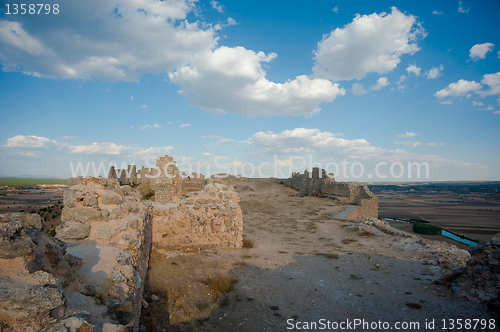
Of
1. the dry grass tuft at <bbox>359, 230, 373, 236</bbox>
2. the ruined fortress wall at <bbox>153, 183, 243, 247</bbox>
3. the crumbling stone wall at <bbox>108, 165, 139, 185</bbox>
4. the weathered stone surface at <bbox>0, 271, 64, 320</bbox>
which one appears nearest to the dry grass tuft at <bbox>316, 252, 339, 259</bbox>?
the ruined fortress wall at <bbox>153, 183, 243, 247</bbox>

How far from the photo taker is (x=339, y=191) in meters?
23.9

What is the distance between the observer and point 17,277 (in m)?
1.88

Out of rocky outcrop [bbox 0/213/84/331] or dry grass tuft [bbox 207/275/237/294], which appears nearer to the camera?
rocky outcrop [bbox 0/213/84/331]

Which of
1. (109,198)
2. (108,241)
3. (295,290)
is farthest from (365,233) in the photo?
(109,198)

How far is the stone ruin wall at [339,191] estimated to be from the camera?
19.6m

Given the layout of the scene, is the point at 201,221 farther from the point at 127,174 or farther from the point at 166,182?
the point at 127,174

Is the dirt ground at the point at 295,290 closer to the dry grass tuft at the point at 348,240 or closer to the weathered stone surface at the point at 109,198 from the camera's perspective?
the dry grass tuft at the point at 348,240

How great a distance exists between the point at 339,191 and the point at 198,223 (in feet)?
63.3

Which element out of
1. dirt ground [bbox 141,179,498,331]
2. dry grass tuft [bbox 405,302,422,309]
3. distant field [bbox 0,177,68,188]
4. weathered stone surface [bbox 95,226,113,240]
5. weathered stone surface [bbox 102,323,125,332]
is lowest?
distant field [bbox 0,177,68,188]

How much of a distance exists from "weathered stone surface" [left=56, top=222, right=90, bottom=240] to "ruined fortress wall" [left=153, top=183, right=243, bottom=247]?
302 centimetres

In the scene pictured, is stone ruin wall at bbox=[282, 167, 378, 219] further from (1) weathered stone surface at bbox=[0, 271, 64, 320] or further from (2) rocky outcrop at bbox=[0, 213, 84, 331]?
(1) weathered stone surface at bbox=[0, 271, 64, 320]

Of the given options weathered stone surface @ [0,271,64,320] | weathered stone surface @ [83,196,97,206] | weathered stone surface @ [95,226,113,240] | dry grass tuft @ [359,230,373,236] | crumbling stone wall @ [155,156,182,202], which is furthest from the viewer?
crumbling stone wall @ [155,156,182,202]

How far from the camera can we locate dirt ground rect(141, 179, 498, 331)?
401 cm

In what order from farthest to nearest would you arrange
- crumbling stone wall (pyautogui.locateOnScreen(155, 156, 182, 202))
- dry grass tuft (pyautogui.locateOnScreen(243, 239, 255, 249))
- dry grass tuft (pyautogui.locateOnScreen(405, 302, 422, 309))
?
1. crumbling stone wall (pyautogui.locateOnScreen(155, 156, 182, 202))
2. dry grass tuft (pyautogui.locateOnScreen(243, 239, 255, 249))
3. dry grass tuft (pyautogui.locateOnScreen(405, 302, 422, 309))
